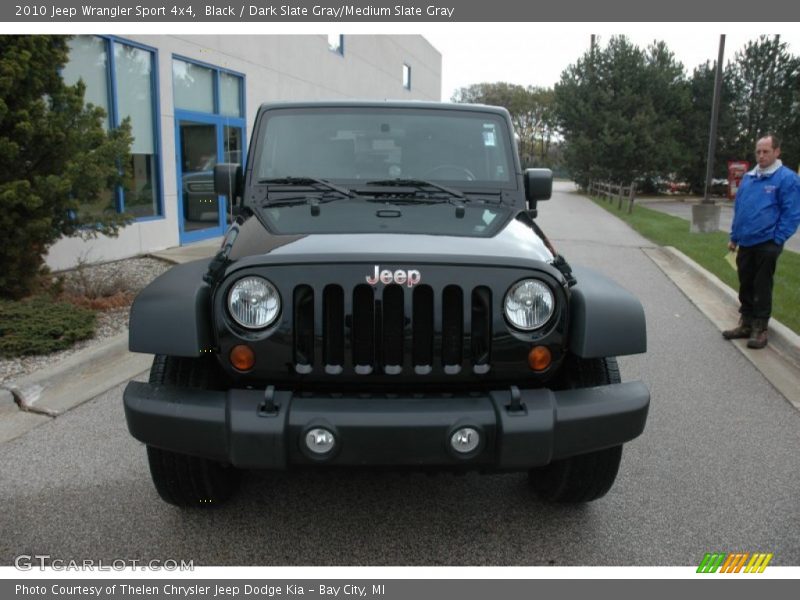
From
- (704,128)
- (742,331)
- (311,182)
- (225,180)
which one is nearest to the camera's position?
(311,182)

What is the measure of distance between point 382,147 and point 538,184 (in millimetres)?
915

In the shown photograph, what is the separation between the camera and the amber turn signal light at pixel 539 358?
107 inches

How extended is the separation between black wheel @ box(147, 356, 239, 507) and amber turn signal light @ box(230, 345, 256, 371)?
25cm

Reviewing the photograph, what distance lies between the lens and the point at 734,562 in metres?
2.86

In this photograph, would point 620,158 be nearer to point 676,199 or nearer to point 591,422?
point 676,199

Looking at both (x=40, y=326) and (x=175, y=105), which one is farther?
(x=175, y=105)

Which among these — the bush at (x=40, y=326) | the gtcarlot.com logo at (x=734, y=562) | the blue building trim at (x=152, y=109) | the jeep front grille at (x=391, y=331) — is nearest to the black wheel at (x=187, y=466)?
the jeep front grille at (x=391, y=331)

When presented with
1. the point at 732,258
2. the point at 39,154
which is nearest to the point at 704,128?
the point at 732,258

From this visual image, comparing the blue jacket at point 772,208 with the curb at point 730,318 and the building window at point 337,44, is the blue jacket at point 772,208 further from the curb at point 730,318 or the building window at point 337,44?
the building window at point 337,44

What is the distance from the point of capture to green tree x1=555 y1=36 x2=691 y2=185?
3516 cm

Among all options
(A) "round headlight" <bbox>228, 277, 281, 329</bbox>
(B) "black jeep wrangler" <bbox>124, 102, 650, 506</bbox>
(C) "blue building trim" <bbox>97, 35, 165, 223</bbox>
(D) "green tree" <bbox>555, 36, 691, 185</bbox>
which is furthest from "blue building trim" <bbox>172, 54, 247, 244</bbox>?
(D) "green tree" <bbox>555, 36, 691, 185</bbox>

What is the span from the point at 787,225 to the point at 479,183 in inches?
136

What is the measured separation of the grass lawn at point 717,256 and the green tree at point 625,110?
15.6 m

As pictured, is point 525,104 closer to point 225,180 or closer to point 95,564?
point 225,180
